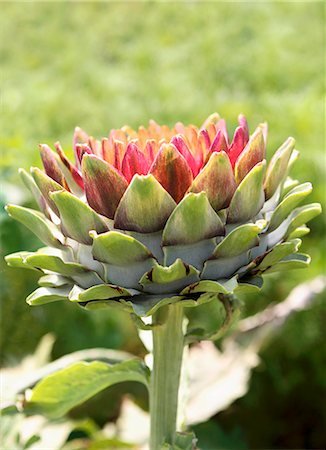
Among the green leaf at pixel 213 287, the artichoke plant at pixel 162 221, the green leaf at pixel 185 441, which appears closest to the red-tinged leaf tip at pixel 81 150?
the artichoke plant at pixel 162 221

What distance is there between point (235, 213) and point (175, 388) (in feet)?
0.55

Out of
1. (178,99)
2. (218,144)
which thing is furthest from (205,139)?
(178,99)

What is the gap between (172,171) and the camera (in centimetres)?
44

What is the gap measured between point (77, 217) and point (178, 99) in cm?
101

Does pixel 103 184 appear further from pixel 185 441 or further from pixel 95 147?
pixel 185 441

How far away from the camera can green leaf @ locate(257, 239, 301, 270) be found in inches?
18.2

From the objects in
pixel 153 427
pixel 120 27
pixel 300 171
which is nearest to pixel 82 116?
pixel 300 171

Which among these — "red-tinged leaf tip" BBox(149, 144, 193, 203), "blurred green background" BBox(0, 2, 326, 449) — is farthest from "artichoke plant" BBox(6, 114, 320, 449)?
"blurred green background" BBox(0, 2, 326, 449)

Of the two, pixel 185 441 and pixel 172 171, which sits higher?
pixel 172 171

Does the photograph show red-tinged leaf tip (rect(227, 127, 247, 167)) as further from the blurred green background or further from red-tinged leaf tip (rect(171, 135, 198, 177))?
the blurred green background

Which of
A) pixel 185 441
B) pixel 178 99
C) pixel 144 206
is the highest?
pixel 178 99

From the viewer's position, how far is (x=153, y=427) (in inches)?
22.3

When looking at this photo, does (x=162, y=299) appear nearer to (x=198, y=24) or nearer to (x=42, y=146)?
(x=42, y=146)

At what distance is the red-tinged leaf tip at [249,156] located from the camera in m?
0.45
